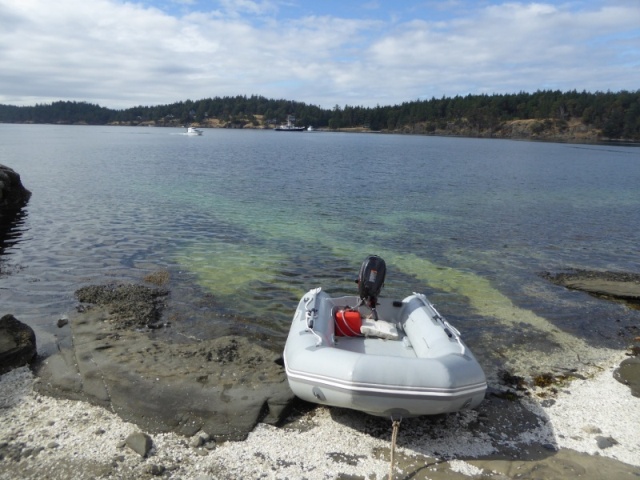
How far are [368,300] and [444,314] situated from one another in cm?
260

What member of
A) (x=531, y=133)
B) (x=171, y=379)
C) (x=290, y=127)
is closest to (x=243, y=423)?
(x=171, y=379)

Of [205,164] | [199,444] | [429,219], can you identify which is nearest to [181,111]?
[205,164]

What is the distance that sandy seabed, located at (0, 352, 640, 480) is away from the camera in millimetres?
4695

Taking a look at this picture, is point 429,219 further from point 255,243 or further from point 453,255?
point 255,243

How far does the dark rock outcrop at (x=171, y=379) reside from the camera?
17.9ft

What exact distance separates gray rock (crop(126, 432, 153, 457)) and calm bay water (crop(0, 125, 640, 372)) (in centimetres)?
314

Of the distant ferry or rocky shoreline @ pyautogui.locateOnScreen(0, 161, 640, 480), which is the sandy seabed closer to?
rocky shoreline @ pyautogui.locateOnScreen(0, 161, 640, 480)

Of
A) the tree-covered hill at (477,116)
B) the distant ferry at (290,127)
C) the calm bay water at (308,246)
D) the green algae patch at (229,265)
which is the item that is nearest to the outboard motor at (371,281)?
the calm bay water at (308,246)

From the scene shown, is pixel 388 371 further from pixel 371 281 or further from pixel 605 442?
pixel 605 442

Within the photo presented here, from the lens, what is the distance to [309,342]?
6.07m

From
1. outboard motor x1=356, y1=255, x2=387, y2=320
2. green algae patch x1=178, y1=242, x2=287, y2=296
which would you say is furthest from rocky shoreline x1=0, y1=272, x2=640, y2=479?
green algae patch x1=178, y1=242, x2=287, y2=296

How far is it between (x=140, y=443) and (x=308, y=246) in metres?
9.71

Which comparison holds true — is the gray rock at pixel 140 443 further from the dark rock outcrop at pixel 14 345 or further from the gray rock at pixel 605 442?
the gray rock at pixel 605 442

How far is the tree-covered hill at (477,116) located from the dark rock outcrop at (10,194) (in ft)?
402
